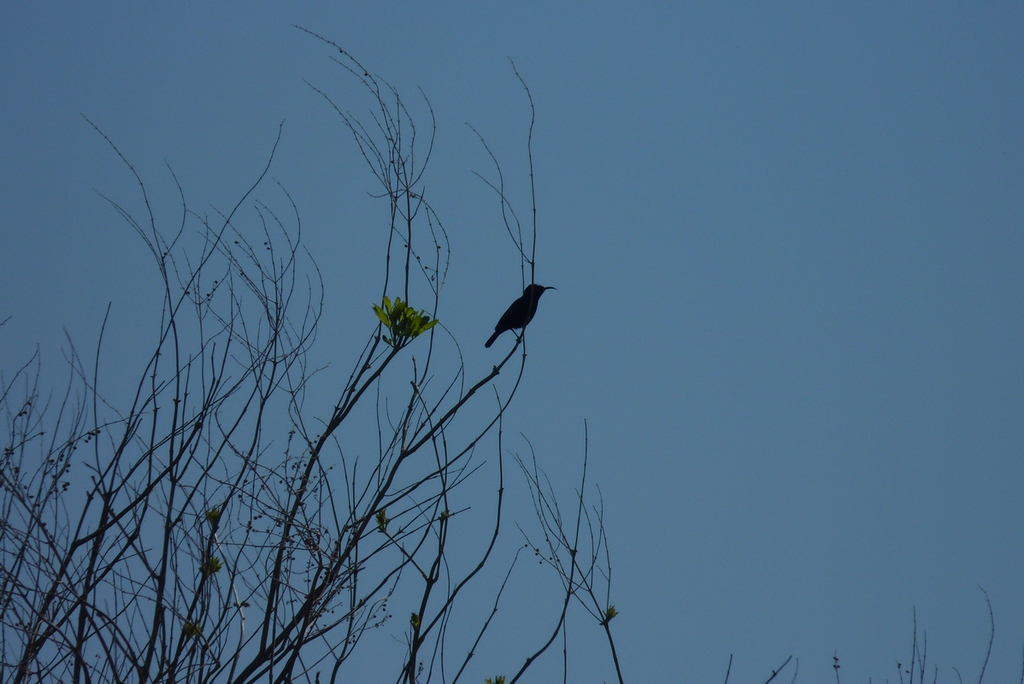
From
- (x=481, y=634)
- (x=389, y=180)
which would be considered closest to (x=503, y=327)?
(x=389, y=180)

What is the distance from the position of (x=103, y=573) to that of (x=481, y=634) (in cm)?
125

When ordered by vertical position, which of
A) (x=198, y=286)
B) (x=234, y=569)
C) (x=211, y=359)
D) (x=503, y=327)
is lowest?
(x=234, y=569)

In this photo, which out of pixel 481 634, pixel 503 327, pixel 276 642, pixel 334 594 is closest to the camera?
pixel 276 642

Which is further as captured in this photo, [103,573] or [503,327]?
[503,327]

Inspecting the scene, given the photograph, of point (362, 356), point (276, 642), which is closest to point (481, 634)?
point (276, 642)

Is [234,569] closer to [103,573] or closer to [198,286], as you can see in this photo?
[103,573]

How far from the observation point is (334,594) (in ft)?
9.16

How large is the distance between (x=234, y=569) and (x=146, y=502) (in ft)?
1.24

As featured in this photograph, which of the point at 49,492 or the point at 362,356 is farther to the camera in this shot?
the point at 49,492

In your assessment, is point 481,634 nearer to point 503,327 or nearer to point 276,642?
point 276,642

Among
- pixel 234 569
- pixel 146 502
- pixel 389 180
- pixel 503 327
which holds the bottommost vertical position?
pixel 234 569

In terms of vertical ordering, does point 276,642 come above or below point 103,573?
below

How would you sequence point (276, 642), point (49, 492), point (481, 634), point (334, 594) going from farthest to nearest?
point (49, 492) → point (481, 634) → point (334, 594) → point (276, 642)

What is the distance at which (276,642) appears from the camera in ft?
8.52
